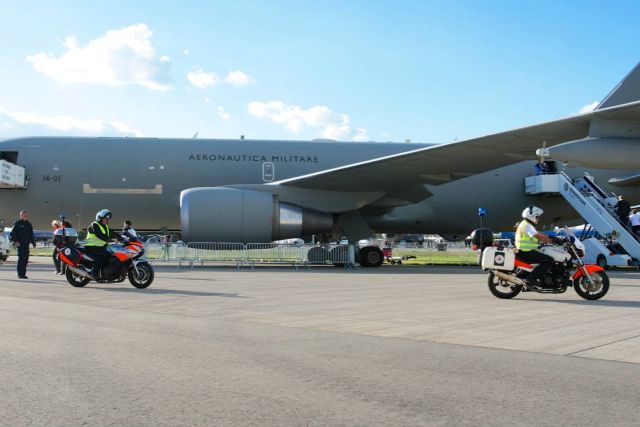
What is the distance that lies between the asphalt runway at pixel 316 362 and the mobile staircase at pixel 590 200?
30.5 ft

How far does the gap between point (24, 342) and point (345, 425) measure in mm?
3331

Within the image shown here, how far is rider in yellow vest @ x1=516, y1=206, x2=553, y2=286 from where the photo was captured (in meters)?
8.55

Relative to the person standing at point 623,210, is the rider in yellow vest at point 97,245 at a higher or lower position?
lower

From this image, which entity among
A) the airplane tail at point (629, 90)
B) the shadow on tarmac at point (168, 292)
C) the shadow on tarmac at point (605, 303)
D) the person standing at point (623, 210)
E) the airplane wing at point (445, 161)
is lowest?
the shadow on tarmac at point (605, 303)

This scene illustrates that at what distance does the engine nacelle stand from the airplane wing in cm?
103

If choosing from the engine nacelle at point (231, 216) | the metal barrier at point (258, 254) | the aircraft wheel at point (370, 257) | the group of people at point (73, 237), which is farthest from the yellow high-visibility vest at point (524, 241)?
the aircraft wheel at point (370, 257)

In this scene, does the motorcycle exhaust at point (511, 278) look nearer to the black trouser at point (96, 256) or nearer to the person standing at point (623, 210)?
the black trouser at point (96, 256)

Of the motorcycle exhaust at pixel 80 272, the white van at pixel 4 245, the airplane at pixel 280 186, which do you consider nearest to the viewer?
the motorcycle exhaust at pixel 80 272

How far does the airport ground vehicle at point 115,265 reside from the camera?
10188 mm

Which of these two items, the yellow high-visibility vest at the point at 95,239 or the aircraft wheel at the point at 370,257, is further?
the aircraft wheel at the point at 370,257

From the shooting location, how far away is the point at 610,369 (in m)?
4.07

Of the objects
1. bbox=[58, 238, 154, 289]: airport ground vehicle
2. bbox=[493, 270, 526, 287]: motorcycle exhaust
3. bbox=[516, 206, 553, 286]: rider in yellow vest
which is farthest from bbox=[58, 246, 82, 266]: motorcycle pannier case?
bbox=[516, 206, 553, 286]: rider in yellow vest

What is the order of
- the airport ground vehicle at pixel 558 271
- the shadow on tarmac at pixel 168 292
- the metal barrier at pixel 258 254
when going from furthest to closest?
the metal barrier at pixel 258 254
the shadow on tarmac at pixel 168 292
the airport ground vehicle at pixel 558 271

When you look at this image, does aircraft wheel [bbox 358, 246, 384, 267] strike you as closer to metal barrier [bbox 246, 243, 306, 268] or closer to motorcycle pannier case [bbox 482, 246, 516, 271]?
metal barrier [bbox 246, 243, 306, 268]
